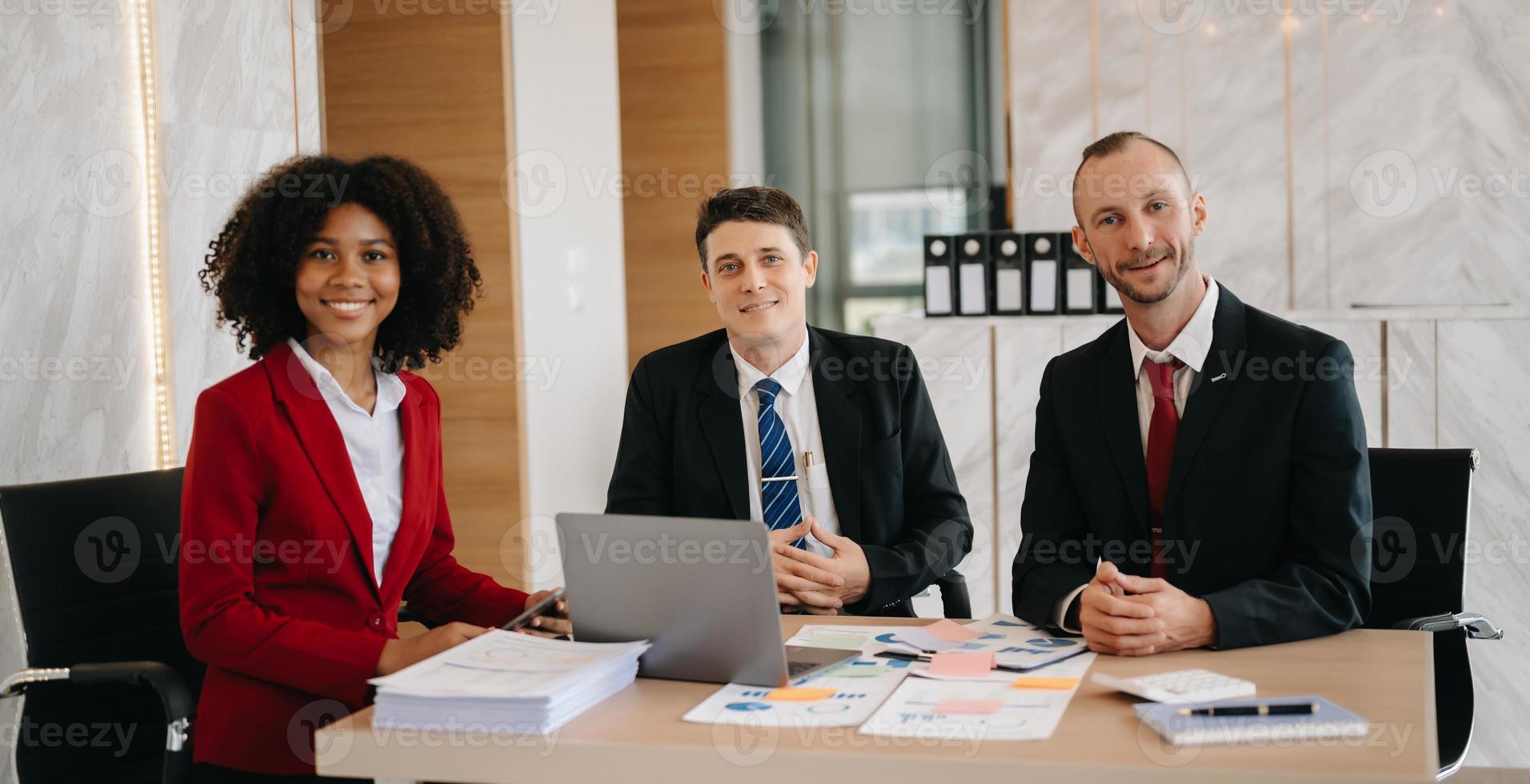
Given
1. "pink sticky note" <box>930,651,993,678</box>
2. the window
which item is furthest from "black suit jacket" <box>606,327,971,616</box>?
the window

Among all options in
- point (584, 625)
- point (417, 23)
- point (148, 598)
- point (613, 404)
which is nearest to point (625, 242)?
point (613, 404)

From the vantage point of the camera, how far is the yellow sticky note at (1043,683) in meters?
1.57

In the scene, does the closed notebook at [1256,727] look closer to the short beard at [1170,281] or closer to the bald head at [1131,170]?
the short beard at [1170,281]

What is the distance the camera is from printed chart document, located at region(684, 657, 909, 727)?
4.83ft

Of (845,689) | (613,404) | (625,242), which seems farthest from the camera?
(625,242)

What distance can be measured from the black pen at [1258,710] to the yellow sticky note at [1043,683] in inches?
8.1

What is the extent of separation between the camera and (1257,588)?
177 centimetres

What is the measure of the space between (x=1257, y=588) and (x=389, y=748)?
1.17 m

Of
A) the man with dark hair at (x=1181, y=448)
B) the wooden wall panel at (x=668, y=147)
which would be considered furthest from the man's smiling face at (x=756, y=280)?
the wooden wall panel at (x=668, y=147)

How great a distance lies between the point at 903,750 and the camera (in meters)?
1.36

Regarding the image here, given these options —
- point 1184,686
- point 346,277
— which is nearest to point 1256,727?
point 1184,686

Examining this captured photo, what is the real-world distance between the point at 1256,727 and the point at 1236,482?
724mm

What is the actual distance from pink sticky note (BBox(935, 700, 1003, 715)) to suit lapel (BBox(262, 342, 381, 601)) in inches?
36.5

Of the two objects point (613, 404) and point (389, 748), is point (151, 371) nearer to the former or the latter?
point (389, 748)
